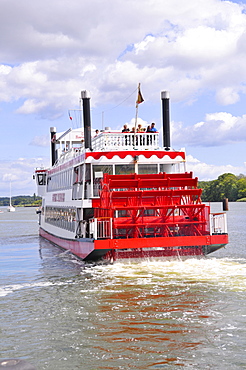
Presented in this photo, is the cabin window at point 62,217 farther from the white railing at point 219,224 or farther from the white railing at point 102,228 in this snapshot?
the white railing at point 219,224

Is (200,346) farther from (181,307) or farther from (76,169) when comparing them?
(76,169)

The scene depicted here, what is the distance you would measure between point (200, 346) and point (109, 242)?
6.84 meters

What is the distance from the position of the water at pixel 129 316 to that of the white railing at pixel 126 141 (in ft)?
14.9

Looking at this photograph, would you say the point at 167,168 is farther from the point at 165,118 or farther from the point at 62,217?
the point at 62,217

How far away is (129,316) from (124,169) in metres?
8.96

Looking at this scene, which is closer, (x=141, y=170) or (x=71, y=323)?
(x=71, y=323)

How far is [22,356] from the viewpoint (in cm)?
701

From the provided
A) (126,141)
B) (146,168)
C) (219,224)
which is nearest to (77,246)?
(146,168)

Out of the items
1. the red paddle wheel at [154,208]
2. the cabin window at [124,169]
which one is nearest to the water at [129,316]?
the red paddle wheel at [154,208]

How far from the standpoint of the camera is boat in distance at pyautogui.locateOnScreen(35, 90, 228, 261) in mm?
14375

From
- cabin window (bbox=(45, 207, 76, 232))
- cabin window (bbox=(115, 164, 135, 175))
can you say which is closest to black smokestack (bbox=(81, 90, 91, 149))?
cabin window (bbox=(115, 164, 135, 175))

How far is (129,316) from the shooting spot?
9031 millimetres

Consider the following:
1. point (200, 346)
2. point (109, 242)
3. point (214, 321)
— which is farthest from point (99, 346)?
point (109, 242)

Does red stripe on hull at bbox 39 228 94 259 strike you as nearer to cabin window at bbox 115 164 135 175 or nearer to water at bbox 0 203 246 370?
water at bbox 0 203 246 370
